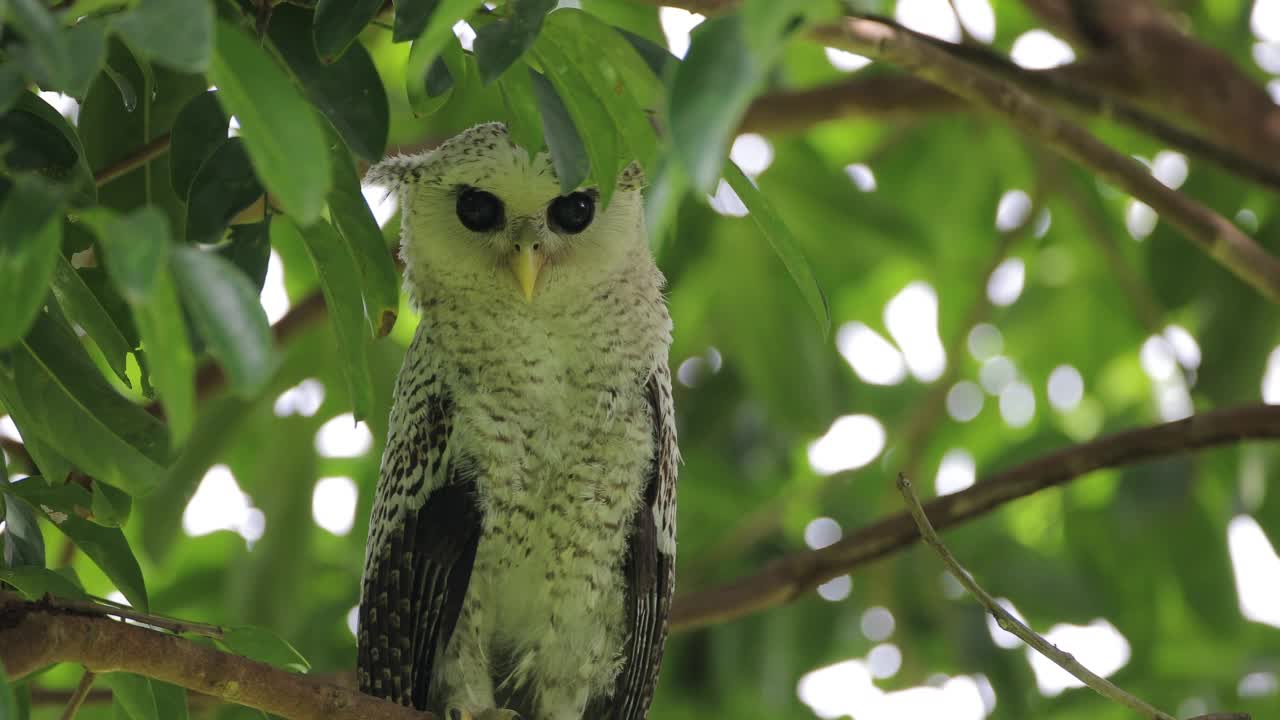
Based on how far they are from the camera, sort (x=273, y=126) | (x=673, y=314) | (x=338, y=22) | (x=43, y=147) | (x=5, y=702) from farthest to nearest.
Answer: (x=673, y=314) < (x=43, y=147) < (x=338, y=22) < (x=5, y=702) < (x=273, y=126)

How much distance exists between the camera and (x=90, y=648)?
2164 mm

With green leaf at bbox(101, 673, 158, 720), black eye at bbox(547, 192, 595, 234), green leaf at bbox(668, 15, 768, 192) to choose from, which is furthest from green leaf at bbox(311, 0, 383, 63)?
black eye at bbox(547, 192, 595, 234)

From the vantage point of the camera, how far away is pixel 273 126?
146 centimetres

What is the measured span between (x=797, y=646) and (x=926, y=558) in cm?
57

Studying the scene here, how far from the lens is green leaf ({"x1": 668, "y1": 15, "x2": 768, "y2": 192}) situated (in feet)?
4.35

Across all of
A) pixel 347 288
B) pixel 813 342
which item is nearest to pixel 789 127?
pixel 813 342

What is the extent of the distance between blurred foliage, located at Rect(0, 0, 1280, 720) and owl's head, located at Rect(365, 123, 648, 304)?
225 mm

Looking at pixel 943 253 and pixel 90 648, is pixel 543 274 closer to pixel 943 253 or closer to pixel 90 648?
pixel 90 648

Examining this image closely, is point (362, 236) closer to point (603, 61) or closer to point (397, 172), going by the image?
point (603, 61)

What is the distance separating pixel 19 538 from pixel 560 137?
1.13 meters

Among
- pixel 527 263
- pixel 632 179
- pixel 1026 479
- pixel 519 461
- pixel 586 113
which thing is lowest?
pixel 586 113

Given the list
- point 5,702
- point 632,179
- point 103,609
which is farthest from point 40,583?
point 632,179

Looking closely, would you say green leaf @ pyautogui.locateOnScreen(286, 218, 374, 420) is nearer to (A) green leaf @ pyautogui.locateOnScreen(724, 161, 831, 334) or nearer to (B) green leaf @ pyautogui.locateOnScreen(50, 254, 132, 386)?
(B) green leaf @ pyautogui.locateOnScreen(50, 254, 132, 386)

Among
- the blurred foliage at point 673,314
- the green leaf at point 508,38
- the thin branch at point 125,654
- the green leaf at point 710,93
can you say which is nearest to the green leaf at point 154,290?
the blurred foliage at point 673,314
